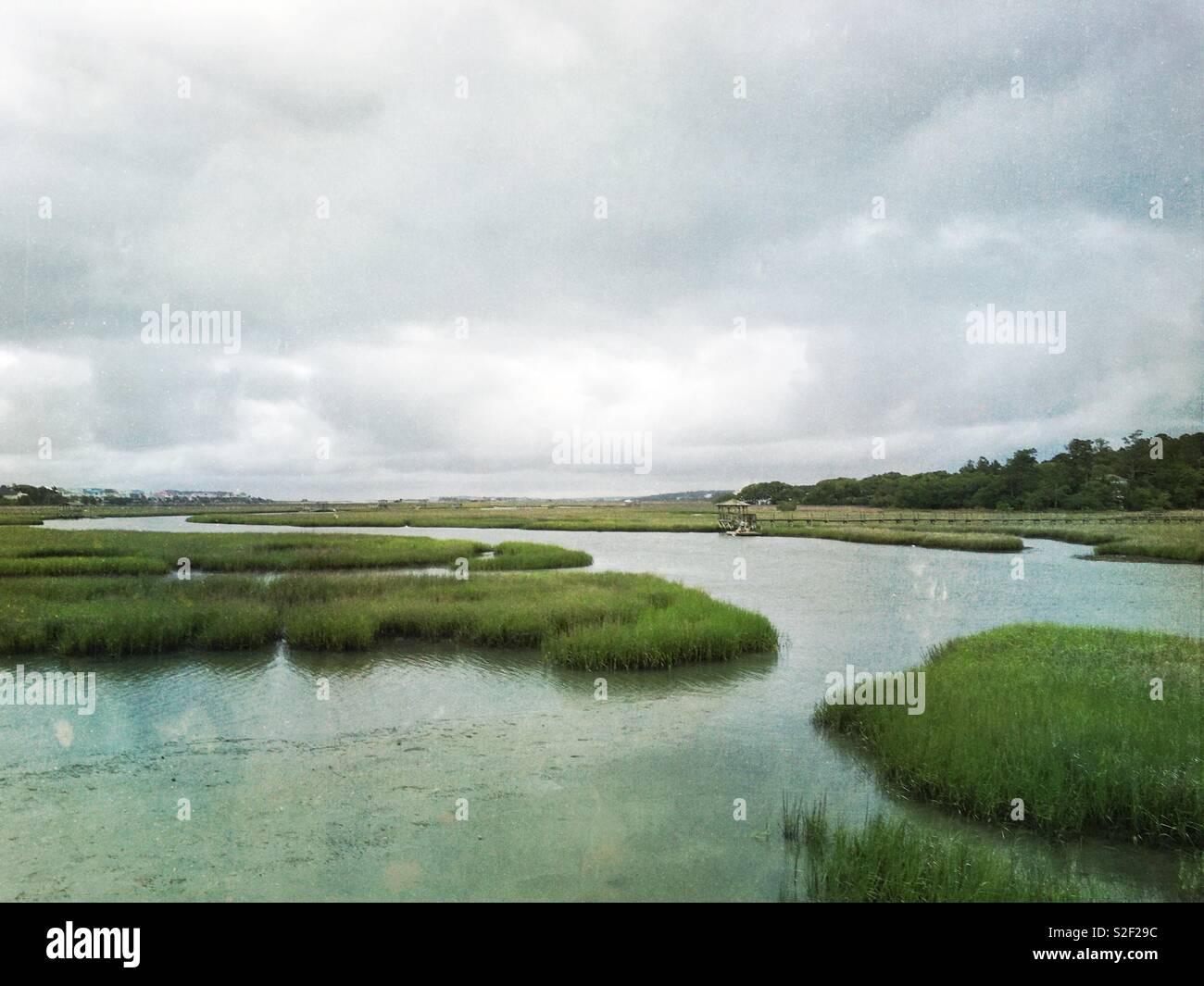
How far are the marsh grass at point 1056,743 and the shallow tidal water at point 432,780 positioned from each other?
53cm

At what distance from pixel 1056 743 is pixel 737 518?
7738 cm

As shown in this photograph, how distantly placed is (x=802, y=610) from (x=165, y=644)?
861 inches

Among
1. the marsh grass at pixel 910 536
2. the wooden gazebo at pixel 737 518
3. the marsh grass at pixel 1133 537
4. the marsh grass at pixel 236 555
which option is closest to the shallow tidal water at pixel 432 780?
the marsh grass at pixel 236 555

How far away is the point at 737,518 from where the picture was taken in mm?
87438

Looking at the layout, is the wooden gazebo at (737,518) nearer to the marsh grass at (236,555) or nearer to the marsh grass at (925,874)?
the marsh grass at (236,555)

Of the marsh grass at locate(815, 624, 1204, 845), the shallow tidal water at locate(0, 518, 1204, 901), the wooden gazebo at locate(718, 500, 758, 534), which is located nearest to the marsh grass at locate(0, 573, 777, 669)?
the shallow tidal water at locate(0, 518, 1204, 901)

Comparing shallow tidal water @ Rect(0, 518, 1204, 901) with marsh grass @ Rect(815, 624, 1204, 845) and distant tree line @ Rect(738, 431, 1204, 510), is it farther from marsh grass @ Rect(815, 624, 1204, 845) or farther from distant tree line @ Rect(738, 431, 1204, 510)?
distant tree line @ Rect(738, 431, 1204, 510)

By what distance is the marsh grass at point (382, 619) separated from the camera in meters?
19.4

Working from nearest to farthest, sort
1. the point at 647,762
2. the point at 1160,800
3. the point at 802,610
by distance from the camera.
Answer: the point at 1160,800 < the point at 647,762 < the point at 802,610

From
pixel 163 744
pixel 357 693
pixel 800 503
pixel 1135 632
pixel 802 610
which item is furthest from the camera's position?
pixel 800 503

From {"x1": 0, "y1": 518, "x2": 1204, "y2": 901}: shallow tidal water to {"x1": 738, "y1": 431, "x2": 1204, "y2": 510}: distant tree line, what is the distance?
282 feet

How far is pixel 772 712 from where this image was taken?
15.0m
